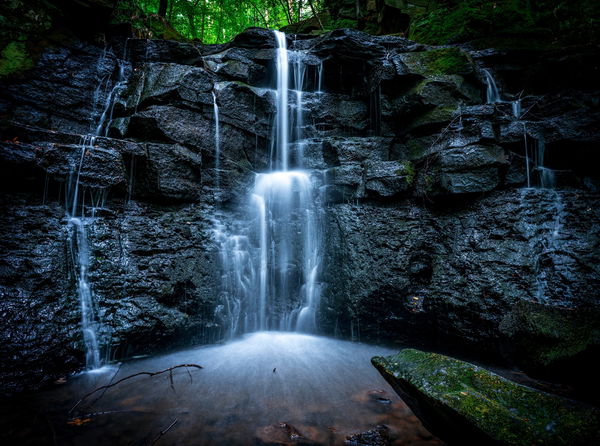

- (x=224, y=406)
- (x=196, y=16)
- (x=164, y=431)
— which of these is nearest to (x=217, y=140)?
(x=224, y=406)

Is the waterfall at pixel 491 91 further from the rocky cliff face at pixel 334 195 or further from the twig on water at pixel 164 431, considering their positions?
the twig on water at pixel 164 431

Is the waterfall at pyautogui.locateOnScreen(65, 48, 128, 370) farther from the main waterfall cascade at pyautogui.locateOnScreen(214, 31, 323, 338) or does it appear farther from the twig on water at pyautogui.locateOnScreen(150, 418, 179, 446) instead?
the twig on water at pyautogui.locateOnScreen(150, 418, 179, 446)

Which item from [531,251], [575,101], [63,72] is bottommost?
[531,251]

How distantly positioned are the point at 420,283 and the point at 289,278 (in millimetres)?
2719

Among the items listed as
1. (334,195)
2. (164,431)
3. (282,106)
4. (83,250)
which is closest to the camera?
(164,431)

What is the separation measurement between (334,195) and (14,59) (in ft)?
22.8

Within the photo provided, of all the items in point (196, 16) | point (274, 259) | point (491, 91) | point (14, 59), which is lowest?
Result: point (274, 259)

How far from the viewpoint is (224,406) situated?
332 centimetres

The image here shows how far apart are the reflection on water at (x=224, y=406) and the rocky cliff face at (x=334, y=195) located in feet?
2.79

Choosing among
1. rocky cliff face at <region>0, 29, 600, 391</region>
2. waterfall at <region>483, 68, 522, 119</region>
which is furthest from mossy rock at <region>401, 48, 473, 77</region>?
waterfall at <region>483, 68, 522, 119</region>

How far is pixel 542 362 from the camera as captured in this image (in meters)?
2.36

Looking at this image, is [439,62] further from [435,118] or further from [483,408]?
[483,408]

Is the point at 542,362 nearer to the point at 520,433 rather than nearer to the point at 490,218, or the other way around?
the point at 520,433

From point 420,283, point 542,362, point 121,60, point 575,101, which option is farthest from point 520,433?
point 121,60
